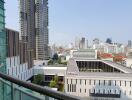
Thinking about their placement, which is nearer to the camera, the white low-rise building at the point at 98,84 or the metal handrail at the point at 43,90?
the metal handrail at the point at 43,90

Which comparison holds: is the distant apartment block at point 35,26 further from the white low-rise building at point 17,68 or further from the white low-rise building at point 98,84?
the white low-rise building at point 98,84

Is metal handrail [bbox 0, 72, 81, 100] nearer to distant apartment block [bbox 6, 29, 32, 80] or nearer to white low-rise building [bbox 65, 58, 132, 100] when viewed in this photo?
white low-rise building [bbox 65, 58, 132, 100]

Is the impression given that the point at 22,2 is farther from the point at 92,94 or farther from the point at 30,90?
the point at 30,90

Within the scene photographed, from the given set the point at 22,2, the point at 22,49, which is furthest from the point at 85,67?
the point at 22,2

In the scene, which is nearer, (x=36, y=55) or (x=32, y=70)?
(x=32, y=70)

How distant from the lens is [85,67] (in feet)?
86.5

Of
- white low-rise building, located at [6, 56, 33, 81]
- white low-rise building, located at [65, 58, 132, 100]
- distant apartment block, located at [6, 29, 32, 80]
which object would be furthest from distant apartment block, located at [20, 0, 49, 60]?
white low-rise building, located at [65, 58, 132, 100]

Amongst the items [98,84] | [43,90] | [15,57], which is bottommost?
[98,84]

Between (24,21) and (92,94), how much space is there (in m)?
22.8

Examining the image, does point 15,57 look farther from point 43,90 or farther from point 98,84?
point 43,90

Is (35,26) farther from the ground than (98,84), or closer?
farther from the ground

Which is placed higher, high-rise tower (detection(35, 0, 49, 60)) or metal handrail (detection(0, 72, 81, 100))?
high-rise tower (detection(35, 0, 49, 60))

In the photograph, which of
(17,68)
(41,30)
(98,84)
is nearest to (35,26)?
(41,30)

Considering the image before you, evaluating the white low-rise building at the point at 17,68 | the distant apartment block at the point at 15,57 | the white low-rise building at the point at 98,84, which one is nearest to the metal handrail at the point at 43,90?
the white low-rise building at the point at 98,84
